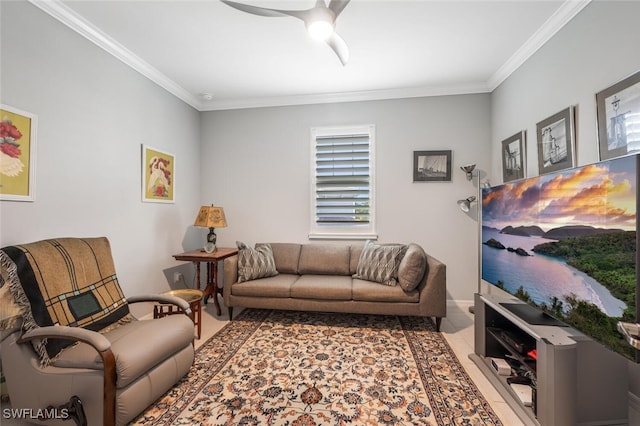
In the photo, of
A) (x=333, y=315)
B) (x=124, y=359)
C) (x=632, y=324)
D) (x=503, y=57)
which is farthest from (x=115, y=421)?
(x=503, y=57)

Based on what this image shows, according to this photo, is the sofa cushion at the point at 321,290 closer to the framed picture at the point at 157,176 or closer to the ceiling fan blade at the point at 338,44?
the framed picture at the point at 157,176

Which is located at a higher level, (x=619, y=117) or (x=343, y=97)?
(x=343, y=97)

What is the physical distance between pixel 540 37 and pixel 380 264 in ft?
8.49

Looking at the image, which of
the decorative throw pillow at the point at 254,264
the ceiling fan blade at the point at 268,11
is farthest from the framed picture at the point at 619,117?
the decorative throw pillow at the point at 254,264

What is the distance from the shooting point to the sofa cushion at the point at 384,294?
2805 millimetres

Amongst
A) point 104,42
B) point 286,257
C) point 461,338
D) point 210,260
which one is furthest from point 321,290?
point 104,42

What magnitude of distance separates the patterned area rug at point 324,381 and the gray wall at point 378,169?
1.25 meters

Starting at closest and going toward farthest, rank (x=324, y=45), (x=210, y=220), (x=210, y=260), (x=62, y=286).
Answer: (x=62, y=286) < (x=324, y=45) < (x=210, y=260) < (x=210, y=220)

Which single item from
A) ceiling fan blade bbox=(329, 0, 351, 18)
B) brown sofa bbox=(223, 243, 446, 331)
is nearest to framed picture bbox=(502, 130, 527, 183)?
brown sofa bbox=(223, 243, 446, 331)

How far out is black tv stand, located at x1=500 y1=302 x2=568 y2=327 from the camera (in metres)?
1.68

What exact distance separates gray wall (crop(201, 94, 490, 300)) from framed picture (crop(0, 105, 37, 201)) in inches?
85.6

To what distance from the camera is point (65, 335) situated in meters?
1.47

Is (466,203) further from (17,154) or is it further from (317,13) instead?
(17,154)

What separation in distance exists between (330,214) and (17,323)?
302 centimetres
